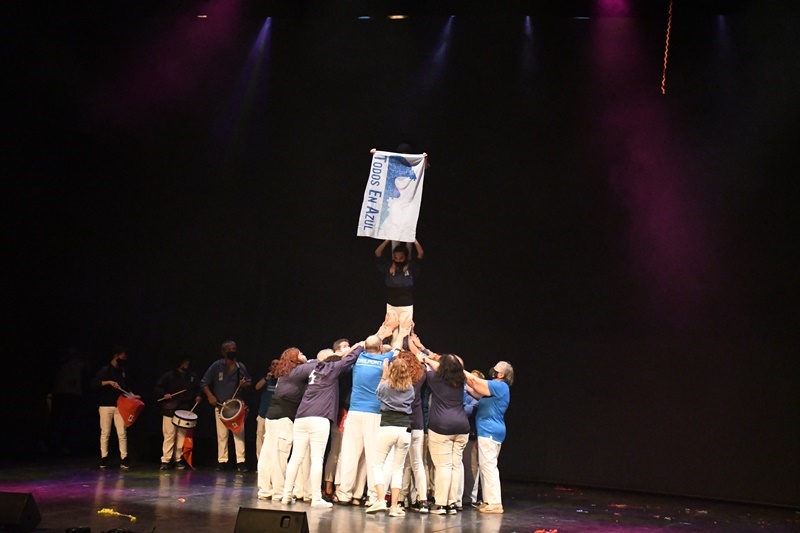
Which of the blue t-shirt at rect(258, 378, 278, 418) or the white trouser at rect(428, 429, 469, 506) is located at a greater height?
Result: the blue t-shirt at rect(258, 378, 278, 418)

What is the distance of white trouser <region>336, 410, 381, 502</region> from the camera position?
27.5 feet

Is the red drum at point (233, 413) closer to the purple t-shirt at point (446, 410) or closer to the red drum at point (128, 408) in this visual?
the red drum at point (128, 408)

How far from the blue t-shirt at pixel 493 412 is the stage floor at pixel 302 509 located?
0.80 m

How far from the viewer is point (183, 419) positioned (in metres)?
10.7

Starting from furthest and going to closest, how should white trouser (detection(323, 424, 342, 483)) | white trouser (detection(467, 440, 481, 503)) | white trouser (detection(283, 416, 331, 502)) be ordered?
1. white trouser (detection(467, 440, 481, 503))
2. white trouser (detection(323, 424, 342, 483))
3. white trouser (detection(283, 416, 331, 502))

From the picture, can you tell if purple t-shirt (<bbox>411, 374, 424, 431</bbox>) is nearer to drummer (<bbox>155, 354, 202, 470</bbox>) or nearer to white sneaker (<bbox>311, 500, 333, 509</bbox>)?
white sneaker (<bbox>311, 500, 333, 509</bbox>)

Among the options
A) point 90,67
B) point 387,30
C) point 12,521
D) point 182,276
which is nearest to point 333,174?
point 387,30

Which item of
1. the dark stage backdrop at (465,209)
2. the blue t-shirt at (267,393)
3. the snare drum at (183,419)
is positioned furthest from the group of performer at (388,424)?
the snare drum at (183,419)

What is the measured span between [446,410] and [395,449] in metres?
0.66

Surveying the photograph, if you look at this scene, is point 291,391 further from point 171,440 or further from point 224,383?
point 171,440

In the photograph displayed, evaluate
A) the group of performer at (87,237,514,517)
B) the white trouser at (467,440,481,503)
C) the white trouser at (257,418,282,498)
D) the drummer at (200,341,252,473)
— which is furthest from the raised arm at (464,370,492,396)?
the drummer at (200,341,252,473)

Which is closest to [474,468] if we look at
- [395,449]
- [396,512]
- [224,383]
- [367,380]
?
[396,512]

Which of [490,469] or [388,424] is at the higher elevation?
[388,424]

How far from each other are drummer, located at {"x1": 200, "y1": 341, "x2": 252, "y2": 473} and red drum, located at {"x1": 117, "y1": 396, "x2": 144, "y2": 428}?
2.87ft
